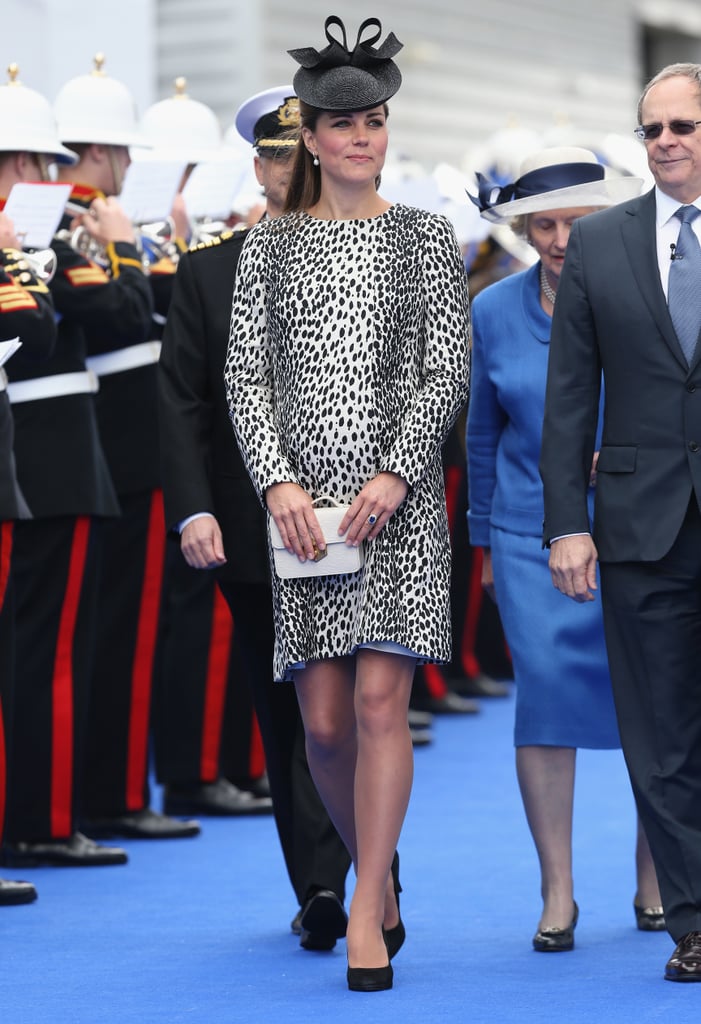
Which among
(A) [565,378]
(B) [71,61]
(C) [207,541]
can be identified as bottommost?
(C) [207,541]

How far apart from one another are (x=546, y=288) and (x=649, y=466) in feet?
2.86

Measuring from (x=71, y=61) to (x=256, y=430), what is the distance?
4.78 metres

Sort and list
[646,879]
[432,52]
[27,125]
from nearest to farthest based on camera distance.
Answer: [646,879] < [27,125] < [432,52]

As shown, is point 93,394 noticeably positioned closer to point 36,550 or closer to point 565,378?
point 36,550

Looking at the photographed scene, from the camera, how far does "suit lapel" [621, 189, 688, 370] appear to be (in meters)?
4.43

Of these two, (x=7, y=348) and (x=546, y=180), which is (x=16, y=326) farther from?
(x=546, y=180)

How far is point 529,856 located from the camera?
6.16 m

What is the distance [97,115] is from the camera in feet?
21.6

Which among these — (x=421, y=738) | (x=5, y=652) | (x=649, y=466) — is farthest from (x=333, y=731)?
(x=421, y=738)

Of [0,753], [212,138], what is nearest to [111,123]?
[212,138]

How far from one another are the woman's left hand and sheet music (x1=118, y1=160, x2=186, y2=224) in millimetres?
2286

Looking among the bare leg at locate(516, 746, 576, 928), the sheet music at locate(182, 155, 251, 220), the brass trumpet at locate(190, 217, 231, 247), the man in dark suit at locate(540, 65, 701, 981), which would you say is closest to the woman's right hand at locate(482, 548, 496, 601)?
the bare leg at locate(516, 746, 576, 928)

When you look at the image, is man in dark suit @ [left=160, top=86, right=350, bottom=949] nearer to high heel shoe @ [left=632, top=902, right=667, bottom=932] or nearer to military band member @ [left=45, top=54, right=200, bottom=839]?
high heel shoe @ [left=632, top=902, right=667, bottom=932]

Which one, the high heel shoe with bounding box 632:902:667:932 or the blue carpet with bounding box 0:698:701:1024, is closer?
the blue carpet with bounding box 0:698:701:1024
